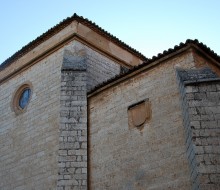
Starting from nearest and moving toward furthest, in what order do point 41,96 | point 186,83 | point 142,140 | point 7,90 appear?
1. point 186,83
2. point 142,140
3. point 41,96
4. point 7,90

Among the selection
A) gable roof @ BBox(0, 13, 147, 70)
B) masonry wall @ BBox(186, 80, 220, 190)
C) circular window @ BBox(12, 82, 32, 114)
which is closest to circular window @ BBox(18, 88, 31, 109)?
circular window @ BBox(12, 82, 32, 114)

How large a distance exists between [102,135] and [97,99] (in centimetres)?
105

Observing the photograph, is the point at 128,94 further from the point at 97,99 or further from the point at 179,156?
the point at 179,156

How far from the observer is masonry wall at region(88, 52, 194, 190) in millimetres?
7016

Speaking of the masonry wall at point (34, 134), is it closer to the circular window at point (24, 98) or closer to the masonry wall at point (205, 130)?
the circular window at point (24, 98)

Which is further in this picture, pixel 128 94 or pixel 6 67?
pixel 6 67

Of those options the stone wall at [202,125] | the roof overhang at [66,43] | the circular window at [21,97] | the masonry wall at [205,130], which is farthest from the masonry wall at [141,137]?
the circular window at [21,97]

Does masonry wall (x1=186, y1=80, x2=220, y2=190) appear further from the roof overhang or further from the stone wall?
the roof overhang

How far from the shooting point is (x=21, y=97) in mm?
11164

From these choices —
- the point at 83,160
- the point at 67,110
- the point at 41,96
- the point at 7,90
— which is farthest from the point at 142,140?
the point at 7,90

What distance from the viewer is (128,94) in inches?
331

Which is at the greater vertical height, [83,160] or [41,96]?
[41,96]

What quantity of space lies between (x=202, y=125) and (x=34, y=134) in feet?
17.7

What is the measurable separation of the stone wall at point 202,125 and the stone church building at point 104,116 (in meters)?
0.02
